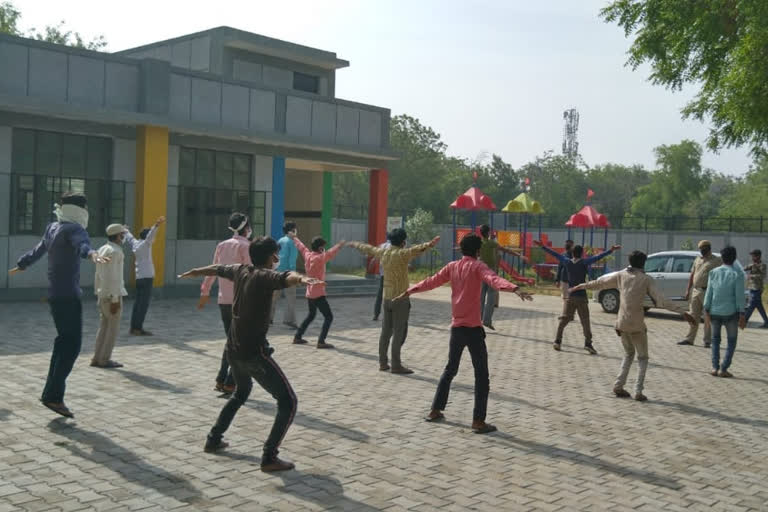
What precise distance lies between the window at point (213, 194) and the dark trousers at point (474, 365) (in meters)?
14.0

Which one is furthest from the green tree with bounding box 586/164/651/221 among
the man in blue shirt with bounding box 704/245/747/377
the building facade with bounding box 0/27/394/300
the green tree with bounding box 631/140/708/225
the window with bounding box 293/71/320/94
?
the man in blue shirt with bounding box 704/245/747/377

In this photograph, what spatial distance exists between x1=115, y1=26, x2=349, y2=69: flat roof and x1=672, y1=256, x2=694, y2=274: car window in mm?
14373

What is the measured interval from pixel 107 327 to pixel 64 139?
9860mm

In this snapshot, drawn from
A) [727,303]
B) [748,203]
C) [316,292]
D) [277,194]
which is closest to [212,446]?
[316,292]

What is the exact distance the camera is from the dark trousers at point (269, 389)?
228 inches

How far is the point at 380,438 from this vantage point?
A: 6.90m

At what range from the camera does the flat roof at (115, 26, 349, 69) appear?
25062mm

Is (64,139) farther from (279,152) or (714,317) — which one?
(714,317)

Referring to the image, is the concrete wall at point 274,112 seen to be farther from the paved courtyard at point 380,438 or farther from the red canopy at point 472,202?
the paved courtyard at point 380,438

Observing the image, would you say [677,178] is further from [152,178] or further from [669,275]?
[152,178]

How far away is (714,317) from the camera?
35.8ft

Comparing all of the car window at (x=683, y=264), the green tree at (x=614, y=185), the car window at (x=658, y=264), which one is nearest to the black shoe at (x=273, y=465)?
the car window at (x=683, y=264)

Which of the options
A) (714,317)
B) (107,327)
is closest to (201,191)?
(107,327)

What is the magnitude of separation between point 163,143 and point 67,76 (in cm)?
267
